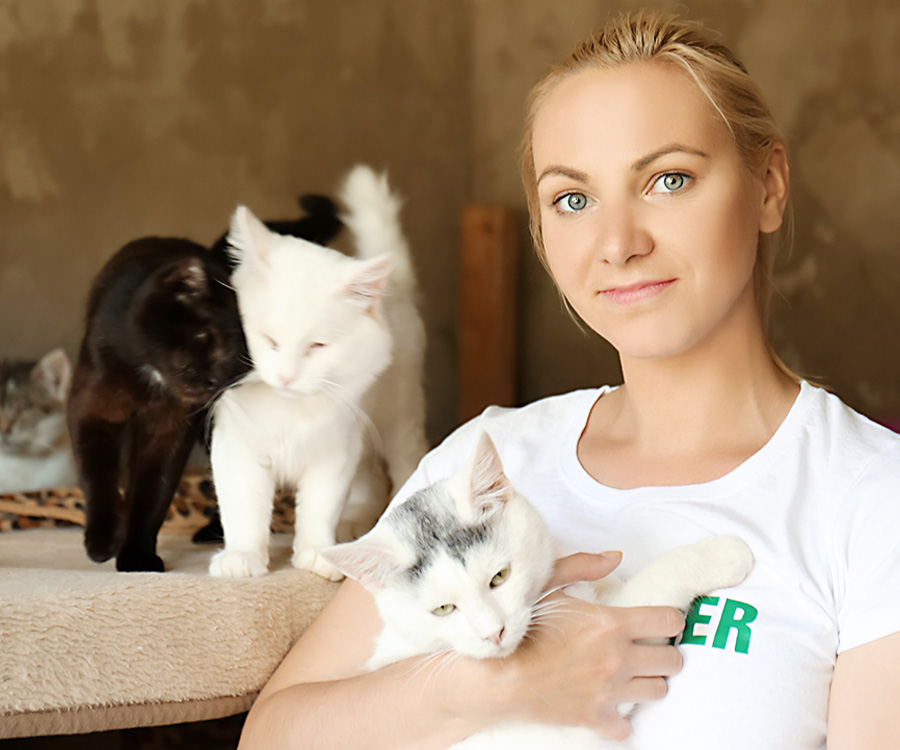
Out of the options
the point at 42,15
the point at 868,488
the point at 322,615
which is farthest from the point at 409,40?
the point at 868,488

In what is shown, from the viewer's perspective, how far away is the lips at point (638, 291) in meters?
1.03

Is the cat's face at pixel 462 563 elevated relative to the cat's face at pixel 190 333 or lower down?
lower down

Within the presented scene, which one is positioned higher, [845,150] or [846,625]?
[845,150]

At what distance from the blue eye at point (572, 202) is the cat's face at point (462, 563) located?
1.12ft

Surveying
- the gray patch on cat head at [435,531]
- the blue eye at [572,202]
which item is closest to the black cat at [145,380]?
the gray patch on cat head at [435,531]

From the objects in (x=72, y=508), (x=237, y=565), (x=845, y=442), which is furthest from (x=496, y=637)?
(x=72, y=508)

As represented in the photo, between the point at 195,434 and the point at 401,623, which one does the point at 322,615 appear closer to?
the point at 401,623

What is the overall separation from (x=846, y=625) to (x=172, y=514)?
4.08 ft

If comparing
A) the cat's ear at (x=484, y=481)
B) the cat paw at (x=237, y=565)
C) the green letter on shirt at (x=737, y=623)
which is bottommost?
the cat paw at (x=237, y=565)

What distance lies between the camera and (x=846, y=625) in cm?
89

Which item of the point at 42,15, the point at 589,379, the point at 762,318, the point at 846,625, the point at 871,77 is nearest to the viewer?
the point at 846,625

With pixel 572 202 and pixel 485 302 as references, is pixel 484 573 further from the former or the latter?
pixel 485 302

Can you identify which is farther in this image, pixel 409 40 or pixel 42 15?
pixel 409 40

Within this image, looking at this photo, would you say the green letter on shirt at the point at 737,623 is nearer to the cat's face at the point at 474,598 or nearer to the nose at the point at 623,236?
the cat's face at the point at 474,598
